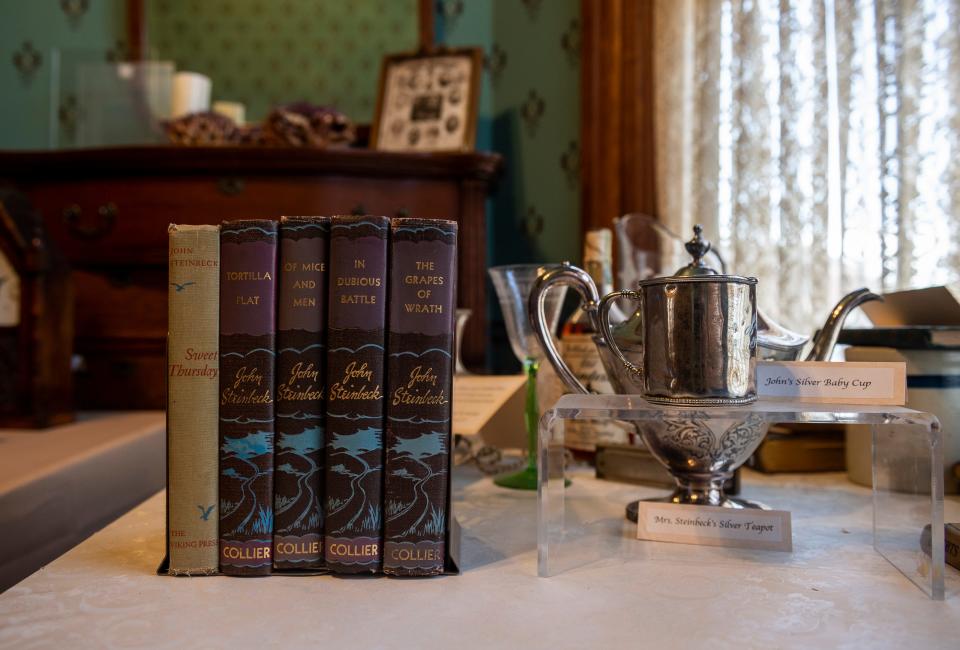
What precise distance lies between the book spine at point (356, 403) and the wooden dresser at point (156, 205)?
895mm

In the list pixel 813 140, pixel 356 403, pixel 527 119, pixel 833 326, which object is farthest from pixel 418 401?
pixel 527 119

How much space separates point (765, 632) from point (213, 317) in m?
0.43

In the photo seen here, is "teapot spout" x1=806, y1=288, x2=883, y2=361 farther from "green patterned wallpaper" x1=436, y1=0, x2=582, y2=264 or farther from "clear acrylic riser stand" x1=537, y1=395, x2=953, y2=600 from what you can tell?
"green patterned wallpaper" x1=436, y1=0, x2=582, y2=264

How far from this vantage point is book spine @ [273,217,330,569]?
0.56 metres

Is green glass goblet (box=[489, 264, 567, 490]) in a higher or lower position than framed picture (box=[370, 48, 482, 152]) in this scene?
lower

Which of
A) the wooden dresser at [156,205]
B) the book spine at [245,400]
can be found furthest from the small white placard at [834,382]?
the wooden dresser at [156,205]

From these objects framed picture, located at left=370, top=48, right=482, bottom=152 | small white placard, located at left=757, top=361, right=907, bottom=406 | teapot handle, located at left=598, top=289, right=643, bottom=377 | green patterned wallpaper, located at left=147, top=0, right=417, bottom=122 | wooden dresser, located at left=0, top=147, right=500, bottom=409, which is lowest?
small white placard, located at left=757, top=361, right=907, bottom=406

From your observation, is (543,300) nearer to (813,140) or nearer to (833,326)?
(833,326)

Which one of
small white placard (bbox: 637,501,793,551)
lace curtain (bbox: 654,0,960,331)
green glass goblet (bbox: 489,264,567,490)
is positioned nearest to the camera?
small white placard (bbox: 637,501,793,551)

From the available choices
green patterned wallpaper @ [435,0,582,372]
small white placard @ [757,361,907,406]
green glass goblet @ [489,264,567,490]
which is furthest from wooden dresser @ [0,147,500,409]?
small white placard @ [757,361,907,406]

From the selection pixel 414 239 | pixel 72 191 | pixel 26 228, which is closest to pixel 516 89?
pixel 72 191

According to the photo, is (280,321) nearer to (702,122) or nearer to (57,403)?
(57,403)

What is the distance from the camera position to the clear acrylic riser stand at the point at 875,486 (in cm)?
54

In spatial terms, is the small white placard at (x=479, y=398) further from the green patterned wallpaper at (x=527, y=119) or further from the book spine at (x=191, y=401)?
the green patterned wallpaper at (x=527, y=119)
